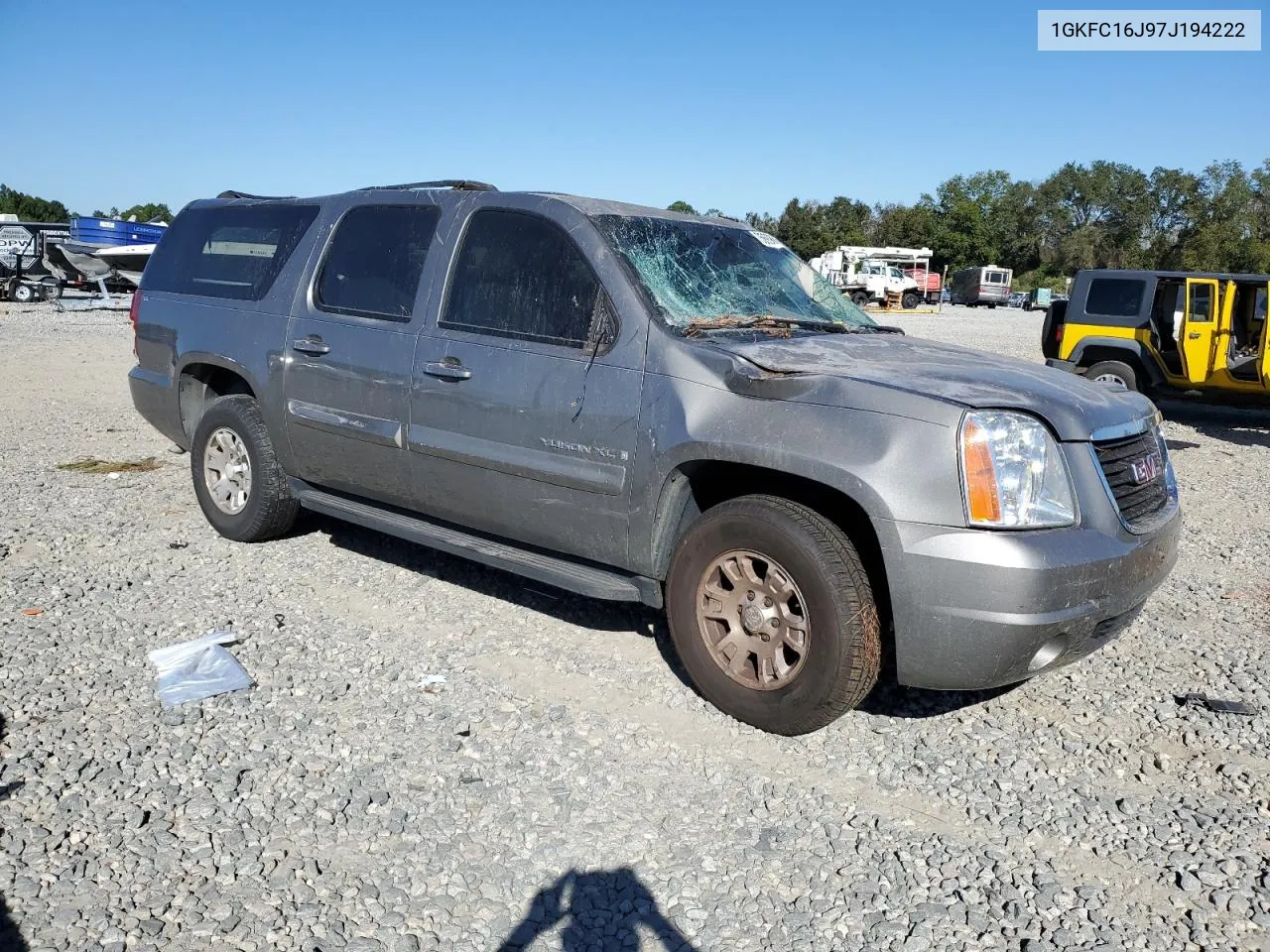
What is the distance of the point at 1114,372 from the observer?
504 inches

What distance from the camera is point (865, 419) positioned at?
3502mm

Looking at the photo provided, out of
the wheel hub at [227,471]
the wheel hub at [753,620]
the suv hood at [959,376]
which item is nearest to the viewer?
the suv hood at [959,376]

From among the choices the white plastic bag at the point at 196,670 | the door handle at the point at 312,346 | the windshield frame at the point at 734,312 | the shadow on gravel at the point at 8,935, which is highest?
the windshield frame at the point at 734,312

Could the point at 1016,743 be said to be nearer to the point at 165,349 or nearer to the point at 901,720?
the point at 901,720

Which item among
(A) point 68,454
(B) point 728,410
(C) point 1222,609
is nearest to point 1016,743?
(B) point 728,410

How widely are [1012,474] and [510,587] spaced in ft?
9.22

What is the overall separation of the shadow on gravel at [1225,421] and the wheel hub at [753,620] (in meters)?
8.86

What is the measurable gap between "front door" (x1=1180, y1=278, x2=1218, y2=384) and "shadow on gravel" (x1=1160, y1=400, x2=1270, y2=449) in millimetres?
739

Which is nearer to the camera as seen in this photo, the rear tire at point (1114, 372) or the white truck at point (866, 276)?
the rear tire at point (1114, 372)

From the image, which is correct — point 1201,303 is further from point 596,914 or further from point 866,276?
point 866,276

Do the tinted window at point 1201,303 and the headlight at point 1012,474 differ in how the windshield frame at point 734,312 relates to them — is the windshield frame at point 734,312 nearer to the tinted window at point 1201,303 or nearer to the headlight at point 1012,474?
the headlight at point 1012,474

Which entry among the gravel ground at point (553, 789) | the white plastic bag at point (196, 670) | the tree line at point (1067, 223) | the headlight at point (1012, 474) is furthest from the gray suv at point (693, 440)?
the tree line at point (1067, 223)

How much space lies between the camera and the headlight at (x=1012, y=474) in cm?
334

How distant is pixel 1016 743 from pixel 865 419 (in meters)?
1.37
